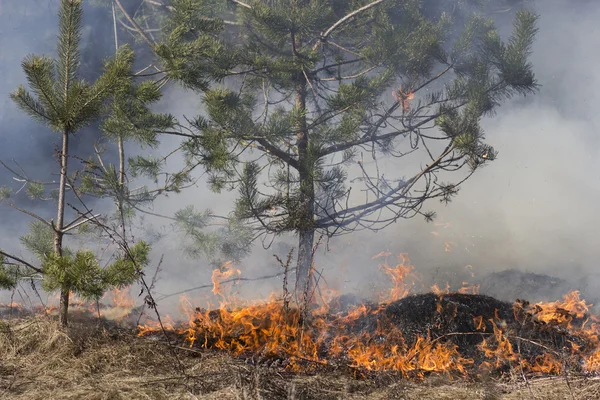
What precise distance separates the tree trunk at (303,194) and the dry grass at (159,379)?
2.09 metres

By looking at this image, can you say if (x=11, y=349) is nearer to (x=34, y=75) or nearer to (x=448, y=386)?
(x=34, y=75)

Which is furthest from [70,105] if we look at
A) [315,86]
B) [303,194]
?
[315,86]

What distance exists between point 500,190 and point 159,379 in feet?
33.5

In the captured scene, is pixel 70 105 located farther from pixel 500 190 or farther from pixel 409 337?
pixel 500 190

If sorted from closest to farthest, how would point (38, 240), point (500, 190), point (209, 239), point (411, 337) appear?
point (411, 337)
point (38, 240)
point (209, 239)
point (500, 190)

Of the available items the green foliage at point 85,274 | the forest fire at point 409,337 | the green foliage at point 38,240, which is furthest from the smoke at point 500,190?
the green foliage at point 85,274

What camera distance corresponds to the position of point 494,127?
13375mm

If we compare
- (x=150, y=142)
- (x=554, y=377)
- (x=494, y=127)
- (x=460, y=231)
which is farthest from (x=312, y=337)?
(x=494, y=127)

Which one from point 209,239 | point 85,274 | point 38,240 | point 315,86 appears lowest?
point 85,274

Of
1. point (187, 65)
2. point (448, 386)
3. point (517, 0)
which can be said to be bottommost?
point (448, 386)

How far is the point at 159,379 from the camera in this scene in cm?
413

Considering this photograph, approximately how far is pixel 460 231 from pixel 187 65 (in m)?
7.47

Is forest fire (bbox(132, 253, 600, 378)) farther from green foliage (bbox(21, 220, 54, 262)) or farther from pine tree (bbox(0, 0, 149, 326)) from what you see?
green foliage (bbox(21, 220, 54, 262))

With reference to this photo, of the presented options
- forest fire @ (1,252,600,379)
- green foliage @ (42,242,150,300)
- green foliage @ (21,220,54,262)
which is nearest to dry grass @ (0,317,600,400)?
forest fire @ (1,252,600,379)
